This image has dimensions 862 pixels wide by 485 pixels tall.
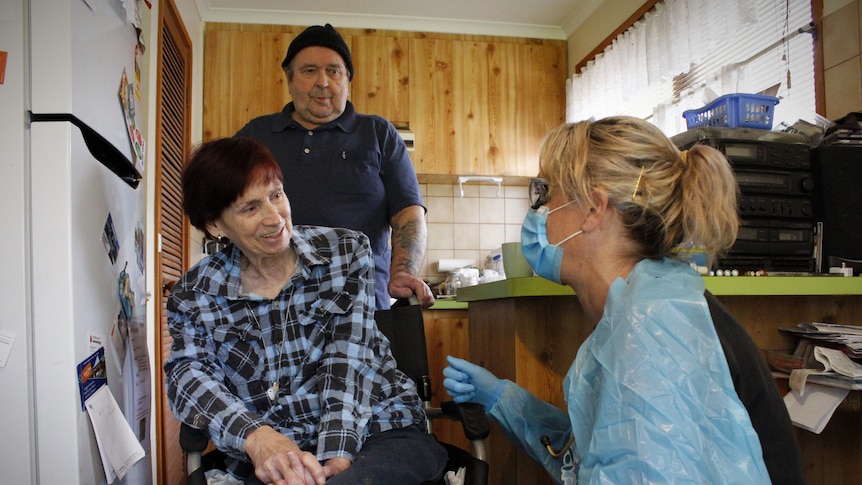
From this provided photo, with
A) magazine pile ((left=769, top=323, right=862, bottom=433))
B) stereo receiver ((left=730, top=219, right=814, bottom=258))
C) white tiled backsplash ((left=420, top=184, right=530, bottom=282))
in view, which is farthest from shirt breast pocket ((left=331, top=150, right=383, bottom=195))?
white tiled backsplash ((left=420, top=184, right=530, bottom=282))

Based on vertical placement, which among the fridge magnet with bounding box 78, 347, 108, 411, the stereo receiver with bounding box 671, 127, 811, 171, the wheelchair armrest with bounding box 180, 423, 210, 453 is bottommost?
the wheelchair armrest with bounding box 180, 423, 210, 453

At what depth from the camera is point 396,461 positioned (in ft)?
3.76

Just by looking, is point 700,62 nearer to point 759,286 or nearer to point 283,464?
point 759,286

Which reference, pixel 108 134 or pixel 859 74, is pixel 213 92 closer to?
pixel 108 134

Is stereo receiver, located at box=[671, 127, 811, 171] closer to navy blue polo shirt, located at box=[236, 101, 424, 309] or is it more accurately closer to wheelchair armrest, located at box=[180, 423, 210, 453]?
navy blue polo shirt, located at box=[236, 101, 424, 309]

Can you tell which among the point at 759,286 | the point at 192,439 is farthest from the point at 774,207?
the point at 192,439

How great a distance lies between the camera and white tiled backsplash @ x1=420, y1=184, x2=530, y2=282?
3.98m

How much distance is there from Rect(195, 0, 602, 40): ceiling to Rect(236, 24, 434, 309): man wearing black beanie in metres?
2.05

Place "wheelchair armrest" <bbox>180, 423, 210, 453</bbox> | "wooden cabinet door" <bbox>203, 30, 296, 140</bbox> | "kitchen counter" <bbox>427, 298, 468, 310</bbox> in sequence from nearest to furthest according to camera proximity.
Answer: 1. "wheelchair armrest" <bbox>180, 423, 210, 453</bbox>
2. "kitchen counter" <bbox>427, 298, 468, 310</bbox>
3. "wooden cabinet door" <bbox>203, 30, 296, 140</bbox>

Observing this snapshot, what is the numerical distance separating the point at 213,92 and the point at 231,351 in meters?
2.81

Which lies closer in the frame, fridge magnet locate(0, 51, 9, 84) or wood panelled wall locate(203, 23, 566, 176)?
fridge magnet locate(0, 51, 9, 84)

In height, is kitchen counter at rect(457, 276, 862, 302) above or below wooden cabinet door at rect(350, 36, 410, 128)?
below

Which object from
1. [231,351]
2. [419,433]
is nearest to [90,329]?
[231,351]

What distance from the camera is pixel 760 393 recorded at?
0.92 m
